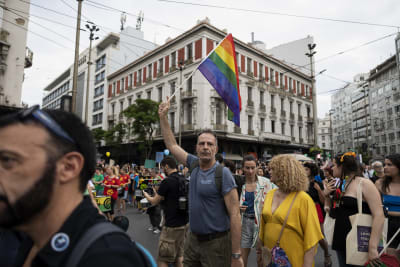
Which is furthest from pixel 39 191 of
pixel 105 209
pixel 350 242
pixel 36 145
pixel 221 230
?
pixel 105 209

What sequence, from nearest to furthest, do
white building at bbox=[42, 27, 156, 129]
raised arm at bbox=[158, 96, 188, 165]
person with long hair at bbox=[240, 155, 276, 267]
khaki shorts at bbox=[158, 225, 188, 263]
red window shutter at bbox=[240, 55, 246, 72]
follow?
raised arm at bbox=[158, 96, 188, 165] → khaki shorts at bbox=[158, 225, 188, 263] → person with long hair at bbox=[240, 155, 276, 267] → red window shutter at bbox=[240, 55, 246, 72] → white building at bbox=[42, 27, 156, 129]

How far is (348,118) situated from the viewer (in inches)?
3285

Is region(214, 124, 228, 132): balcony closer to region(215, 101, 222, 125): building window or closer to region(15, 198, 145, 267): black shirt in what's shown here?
region(215, 101, 222, 125): building window

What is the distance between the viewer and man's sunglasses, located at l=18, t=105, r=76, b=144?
891mm

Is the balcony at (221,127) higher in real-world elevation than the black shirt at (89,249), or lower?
higher

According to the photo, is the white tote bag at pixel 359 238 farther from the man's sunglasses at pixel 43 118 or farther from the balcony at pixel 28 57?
the balcony at pixel 28 57

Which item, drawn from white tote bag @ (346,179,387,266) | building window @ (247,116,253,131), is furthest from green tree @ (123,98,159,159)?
white tote bag @ (346,179,387,266)

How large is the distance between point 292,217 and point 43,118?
2.37m

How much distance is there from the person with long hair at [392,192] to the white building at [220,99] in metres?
18.6

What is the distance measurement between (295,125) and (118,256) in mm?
38093

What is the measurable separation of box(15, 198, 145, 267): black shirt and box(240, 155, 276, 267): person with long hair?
10.5 feet

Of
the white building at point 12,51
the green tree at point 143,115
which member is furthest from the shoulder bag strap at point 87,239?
→ the green tree at point 143,115

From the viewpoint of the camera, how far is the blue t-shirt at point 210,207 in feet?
8.33

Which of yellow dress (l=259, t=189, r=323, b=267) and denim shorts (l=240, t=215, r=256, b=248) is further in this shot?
denim shorts (l=240, t=215, r=256, b=248)
